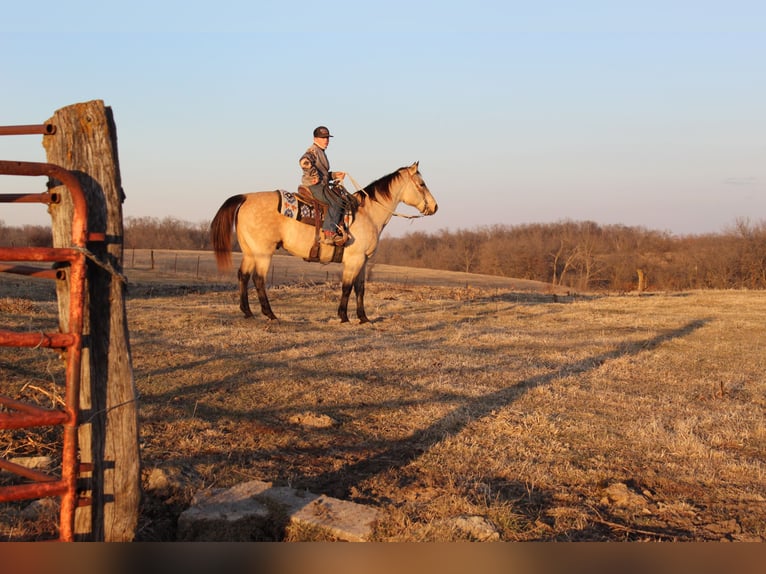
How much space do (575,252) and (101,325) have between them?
53.3 meters

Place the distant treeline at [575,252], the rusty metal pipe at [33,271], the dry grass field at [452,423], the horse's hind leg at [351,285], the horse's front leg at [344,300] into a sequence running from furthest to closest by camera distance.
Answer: the distant treeline at [575,252] < the horse's front leg at [344,300] < the horse's hind leg at [351,285] < the dry grass field at [452,423] < the rusty metal pipe at [33,271]

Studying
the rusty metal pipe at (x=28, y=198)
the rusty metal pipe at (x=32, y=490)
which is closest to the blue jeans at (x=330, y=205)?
the rusty metal pipe at (x=28, y=198)

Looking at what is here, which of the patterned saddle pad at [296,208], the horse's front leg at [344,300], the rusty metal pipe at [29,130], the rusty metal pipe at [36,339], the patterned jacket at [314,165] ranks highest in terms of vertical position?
the patterned jacket at [314,165]

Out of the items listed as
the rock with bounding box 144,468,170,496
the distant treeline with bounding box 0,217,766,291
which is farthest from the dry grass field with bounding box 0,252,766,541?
the distant treeline with bounding box 0,217,766,291

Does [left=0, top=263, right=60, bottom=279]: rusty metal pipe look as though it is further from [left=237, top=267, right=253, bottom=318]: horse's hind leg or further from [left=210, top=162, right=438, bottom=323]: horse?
[left=237, top=267, right=253, bottom=318]: horse's hind leg

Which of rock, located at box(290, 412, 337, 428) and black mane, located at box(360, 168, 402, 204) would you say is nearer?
rock, located at box(290, 412, 337, 428)

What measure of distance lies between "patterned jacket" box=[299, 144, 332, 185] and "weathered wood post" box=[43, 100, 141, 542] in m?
8.19

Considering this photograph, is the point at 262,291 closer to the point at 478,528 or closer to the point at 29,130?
the point at 29,130

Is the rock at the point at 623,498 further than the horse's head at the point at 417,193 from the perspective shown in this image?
No

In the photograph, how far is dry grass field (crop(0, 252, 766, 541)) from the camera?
3.86 m

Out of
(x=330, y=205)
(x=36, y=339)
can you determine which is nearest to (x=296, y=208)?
(x=330, y=205)

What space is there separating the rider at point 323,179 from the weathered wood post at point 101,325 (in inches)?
323

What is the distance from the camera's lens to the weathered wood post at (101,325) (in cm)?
302

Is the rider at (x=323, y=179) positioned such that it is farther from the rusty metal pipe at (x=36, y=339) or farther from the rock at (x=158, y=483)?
the rusty metal pipe at (x=36, y=339)
